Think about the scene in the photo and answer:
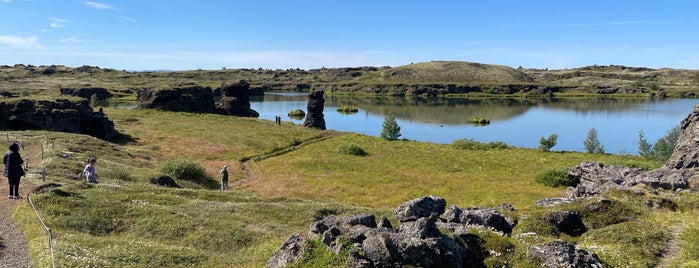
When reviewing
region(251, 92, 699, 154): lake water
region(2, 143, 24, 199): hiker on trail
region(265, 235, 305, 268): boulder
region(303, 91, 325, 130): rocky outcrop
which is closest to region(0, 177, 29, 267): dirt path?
region(2, 143, 24, 199): hiker on trail

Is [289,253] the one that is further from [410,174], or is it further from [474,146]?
[474,146]

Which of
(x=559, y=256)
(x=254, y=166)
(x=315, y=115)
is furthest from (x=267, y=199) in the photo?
(x=315, y=115)

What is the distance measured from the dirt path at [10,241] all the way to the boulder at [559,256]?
22339 millimetres

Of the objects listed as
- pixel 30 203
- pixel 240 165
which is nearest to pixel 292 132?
pixel 240 165

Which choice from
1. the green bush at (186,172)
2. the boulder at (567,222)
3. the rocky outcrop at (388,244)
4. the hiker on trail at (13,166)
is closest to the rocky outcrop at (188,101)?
the green bush at (186,172)

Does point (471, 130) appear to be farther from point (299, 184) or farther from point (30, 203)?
point (30, 203)

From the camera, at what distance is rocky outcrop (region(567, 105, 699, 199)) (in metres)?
40.3

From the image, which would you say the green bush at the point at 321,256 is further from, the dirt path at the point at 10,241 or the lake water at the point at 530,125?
the lake water at the point at 530,125

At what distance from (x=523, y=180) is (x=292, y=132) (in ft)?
185

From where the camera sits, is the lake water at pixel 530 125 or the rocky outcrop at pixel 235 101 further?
the rocky outcrop at pixel 235 101

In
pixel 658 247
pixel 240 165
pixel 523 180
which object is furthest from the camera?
pixel 240 165

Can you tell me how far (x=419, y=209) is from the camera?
2686 cm

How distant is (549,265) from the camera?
18641 millimetres

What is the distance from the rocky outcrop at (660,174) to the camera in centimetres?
4031
